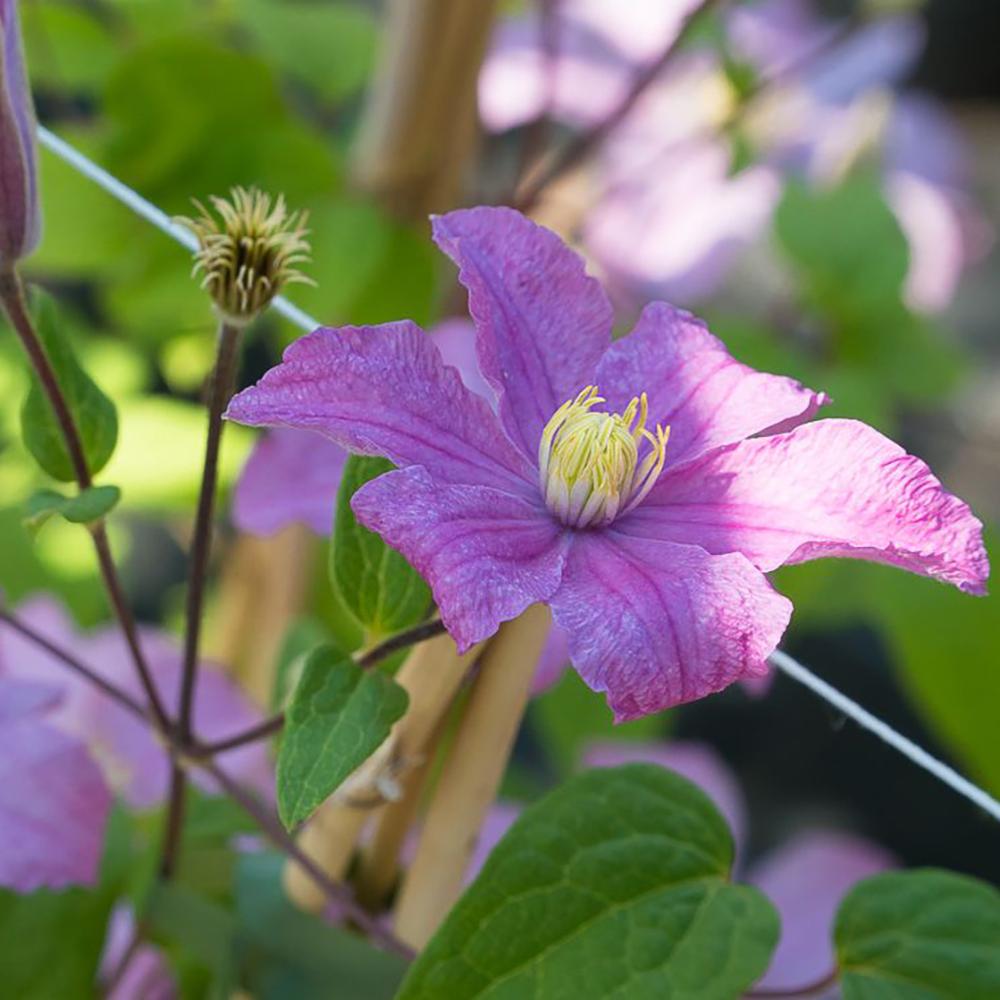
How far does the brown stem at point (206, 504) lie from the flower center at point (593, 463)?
3.1 inches

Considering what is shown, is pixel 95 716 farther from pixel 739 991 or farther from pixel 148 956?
pixel 739 991

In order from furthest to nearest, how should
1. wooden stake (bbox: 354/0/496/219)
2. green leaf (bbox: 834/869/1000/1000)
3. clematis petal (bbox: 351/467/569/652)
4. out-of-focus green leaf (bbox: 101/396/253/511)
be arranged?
out-of-focus green leaf (bbox: 101/396/253/511), wooden stake (bbox: 354/0/496/219), green leaf (bbox: 834/869/1000/1000), clematis petal (bbox: 351/467/569/652)

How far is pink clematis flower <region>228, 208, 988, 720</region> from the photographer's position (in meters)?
0.28

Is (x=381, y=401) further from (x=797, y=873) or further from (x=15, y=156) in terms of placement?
(x=797, y=873)

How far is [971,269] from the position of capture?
228 cm

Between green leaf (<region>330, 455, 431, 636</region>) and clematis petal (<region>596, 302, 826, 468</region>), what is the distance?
68 mm

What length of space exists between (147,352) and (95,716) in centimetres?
55

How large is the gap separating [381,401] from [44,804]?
0.72 feet

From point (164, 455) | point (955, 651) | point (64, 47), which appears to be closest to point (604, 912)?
point (955, 651)

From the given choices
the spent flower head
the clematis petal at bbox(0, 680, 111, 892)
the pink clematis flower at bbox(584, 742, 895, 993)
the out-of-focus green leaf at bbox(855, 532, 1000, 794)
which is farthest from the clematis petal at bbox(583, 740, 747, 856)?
the spent flower head

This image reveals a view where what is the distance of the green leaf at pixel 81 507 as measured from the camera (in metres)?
0.33

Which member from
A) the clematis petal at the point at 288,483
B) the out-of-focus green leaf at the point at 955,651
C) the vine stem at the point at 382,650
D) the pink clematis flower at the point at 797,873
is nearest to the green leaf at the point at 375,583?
the vine stem at the point at 382,650

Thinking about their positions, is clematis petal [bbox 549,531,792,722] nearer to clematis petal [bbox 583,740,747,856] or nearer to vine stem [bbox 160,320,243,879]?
vine stem [bbox 160,320,243,879]

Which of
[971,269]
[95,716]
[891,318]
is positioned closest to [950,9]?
[971,269]
